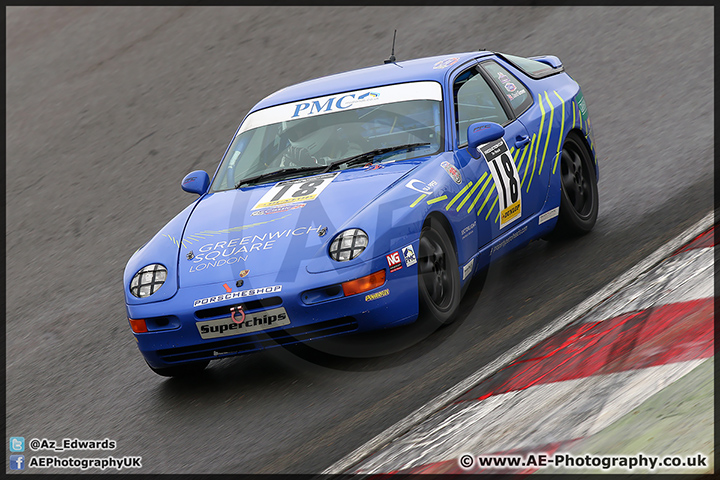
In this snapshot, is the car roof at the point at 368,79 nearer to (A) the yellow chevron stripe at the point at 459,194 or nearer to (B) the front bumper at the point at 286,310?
(A) the yellow chevron stripe at the point at 459,194

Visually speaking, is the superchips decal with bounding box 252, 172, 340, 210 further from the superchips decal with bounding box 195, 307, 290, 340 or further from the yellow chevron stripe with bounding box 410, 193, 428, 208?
the superchips decal with bounding box 195, 307, 290, 340

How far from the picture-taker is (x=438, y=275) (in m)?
5.43

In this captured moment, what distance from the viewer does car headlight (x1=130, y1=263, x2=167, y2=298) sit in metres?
5.23

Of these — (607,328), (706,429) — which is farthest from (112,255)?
(706,429)

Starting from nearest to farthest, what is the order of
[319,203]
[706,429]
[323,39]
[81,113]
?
[706,429], [319,203], [81,113], [323,39]

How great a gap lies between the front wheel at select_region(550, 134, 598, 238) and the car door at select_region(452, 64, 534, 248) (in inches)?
21.2

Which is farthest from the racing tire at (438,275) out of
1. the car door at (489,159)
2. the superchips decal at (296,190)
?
the superchips decal at (296,190)

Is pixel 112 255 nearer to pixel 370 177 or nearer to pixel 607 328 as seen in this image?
pixel 370 177

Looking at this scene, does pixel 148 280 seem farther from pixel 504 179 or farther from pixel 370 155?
pixel 504 179

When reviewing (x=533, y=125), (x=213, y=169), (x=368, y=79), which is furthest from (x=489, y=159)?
(x=213, y=169)

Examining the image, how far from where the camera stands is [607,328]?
15.8 ft

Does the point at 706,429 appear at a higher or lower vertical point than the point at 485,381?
higher

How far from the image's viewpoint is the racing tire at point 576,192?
692 centimetres

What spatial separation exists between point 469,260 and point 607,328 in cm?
111
